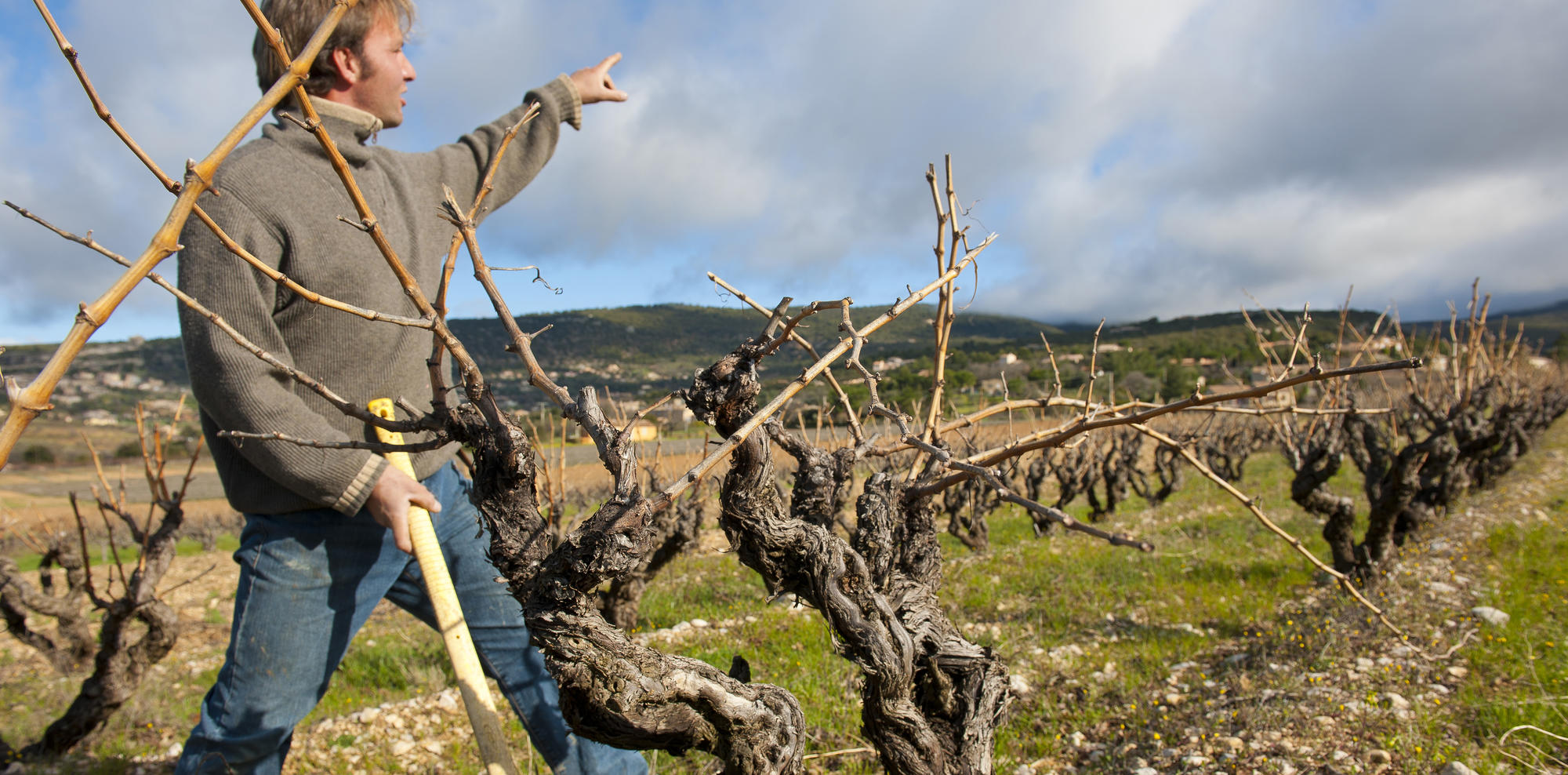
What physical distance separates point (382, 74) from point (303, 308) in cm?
73

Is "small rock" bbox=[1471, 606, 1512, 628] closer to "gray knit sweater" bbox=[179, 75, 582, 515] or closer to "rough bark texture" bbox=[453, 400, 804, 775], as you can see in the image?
"rough bark texture" bbox=[453, 400, 804, 775]

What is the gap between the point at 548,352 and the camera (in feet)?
62.3

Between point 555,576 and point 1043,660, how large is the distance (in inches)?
150

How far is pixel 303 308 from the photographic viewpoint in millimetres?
2053

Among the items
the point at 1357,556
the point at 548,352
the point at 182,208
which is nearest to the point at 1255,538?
the point at 1357,556

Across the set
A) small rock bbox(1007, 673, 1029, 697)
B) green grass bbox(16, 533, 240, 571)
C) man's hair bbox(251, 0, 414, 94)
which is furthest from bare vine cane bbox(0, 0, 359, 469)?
green grass bbox(16, 533, 240, 571)

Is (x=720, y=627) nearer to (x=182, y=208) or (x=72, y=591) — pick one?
(x=72, y=591)

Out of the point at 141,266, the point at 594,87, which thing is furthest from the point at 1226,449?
the point at 141,266

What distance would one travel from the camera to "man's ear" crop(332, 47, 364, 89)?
2.14m

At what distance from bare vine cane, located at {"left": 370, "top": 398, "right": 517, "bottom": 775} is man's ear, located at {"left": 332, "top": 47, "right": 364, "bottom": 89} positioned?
0.98 m

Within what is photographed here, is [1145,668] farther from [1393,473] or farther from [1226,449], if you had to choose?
[1226,449]

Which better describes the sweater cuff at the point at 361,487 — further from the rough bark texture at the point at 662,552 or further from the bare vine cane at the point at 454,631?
the rough bark texture at the point at 662,552

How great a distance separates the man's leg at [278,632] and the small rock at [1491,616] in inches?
227

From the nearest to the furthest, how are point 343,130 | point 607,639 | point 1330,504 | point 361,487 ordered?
point 607,639, point 361,487, point 343,130, point 1330,504
